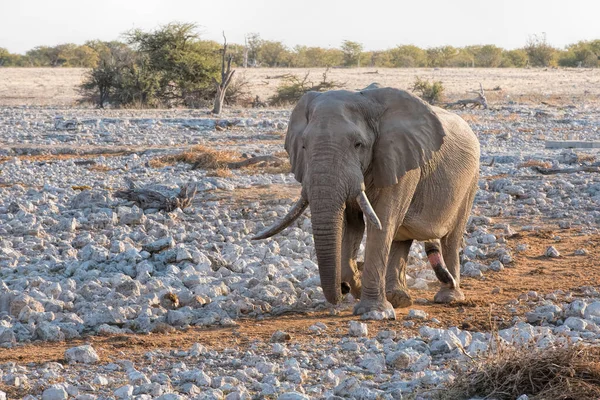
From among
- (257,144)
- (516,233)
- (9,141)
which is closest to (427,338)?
(516,233)

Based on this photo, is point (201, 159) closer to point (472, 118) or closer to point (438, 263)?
point (438, 263)

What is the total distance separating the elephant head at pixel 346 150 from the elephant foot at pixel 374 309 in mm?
367

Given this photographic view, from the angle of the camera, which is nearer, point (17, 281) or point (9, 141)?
point (17, 281)

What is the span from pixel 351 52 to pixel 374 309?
54445mm

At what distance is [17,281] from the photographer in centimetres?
759

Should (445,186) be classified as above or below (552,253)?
above

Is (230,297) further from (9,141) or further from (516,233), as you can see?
(9,141)

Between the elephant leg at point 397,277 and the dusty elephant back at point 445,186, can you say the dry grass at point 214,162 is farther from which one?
the elephant leg at point 397,277

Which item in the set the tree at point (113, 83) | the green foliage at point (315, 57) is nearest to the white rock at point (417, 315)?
the tree at point (113, 83)

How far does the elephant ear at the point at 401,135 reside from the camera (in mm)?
6918

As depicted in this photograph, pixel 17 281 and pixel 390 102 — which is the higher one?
pixel 390 102

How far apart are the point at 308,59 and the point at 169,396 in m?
56.0

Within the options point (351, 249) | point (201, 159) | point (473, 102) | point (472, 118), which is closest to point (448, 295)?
point (351, 249)

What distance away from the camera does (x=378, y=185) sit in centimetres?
695
